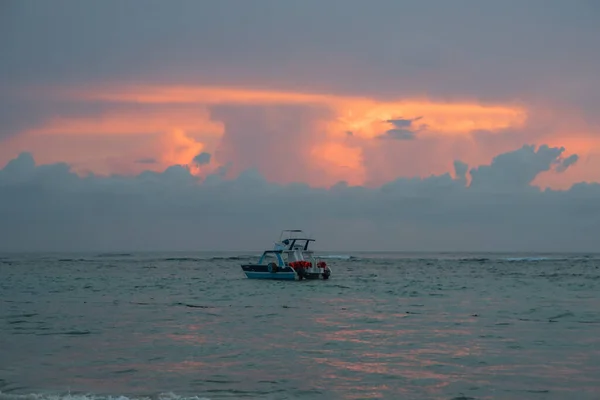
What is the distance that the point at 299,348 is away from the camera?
25234 millimetres

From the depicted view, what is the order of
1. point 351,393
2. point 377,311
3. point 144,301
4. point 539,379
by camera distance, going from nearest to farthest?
point 351,393
point 539,379
point 377,311
point 144,301

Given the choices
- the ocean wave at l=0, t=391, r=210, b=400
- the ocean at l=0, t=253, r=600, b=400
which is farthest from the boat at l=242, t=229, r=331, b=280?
the ocean wave at l=0, t=391, r=210, b=400

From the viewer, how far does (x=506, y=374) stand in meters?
20.7

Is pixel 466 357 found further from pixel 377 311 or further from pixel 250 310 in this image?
pixel 250 310

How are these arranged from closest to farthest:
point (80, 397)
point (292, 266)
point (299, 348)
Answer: point (80, 397) → point (299, 348) → point (292, 266)

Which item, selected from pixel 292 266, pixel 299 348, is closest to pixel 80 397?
pixel 299 348

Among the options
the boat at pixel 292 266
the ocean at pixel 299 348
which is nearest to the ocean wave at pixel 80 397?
the ocean at pixel 299 348

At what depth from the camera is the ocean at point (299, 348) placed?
18781 mm

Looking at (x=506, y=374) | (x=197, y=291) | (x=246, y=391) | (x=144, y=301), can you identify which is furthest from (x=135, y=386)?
(x=197, y=291)

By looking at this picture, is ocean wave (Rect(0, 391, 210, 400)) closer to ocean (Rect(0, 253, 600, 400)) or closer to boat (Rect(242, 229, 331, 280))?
ocean (Rect(0, 253, 600, 400))

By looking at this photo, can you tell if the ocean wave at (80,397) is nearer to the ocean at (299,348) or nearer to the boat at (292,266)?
the ocean at (299,348)

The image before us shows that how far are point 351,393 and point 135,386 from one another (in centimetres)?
599

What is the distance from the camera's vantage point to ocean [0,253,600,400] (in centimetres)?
1878

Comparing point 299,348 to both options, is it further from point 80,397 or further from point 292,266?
point 292,266
